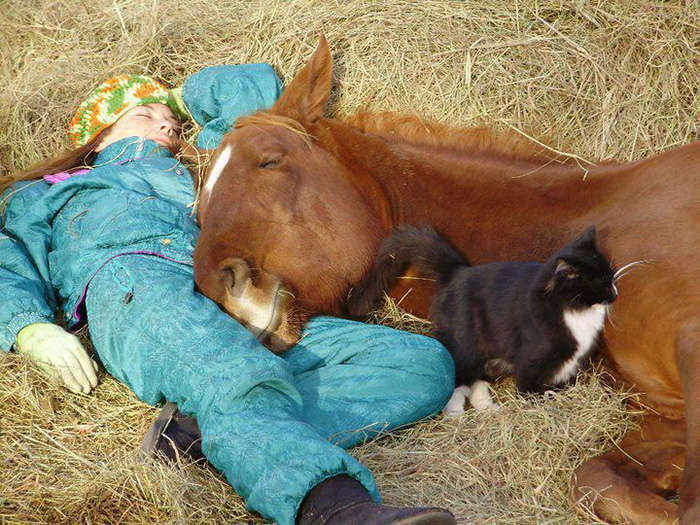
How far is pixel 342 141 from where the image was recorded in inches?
139

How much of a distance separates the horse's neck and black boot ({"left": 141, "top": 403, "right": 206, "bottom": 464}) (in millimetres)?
1285

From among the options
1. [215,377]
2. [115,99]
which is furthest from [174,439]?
[115,99]

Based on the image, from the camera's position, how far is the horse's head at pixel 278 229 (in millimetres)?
2986

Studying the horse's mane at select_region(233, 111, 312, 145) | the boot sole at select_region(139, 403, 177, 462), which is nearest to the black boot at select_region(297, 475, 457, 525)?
the boot sole at select_region(139, 403, 177, 462)

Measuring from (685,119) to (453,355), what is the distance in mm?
1880

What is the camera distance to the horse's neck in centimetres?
327

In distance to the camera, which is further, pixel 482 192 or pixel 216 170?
pixel 482 192

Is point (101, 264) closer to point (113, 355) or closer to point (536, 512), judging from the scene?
point (113, 355)

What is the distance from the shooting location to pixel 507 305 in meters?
3.03

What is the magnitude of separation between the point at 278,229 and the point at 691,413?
1648mm

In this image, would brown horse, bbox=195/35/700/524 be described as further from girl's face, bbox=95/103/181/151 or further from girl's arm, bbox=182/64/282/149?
girl's face, bbox=95/103/181/151

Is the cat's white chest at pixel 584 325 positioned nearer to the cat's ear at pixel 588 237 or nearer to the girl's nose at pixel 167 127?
the cat's ear at pixel 588 237

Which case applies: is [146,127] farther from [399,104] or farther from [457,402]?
[457,402]

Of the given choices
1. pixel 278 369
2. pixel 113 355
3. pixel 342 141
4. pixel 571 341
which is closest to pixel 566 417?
pixel 571 341
